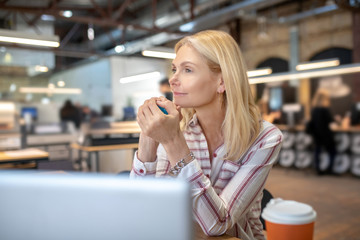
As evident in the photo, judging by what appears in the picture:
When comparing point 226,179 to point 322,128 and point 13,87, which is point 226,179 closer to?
point 322,128

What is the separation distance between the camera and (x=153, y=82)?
5.40m

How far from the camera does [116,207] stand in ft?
1.52

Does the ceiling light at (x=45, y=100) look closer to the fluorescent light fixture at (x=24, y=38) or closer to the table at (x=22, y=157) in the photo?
the table at (x=22, y=157)

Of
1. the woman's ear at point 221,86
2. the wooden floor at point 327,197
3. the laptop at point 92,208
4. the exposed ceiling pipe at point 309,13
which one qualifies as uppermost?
the exposed ceiling pipe at point 309,13

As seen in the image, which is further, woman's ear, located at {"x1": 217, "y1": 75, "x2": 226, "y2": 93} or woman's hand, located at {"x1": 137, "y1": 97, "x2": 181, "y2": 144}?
woman's ear, located at {"x1": 217, "y1": 75, "x2": 226, "y2": 93}

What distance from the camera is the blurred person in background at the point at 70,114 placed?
882 centimetres

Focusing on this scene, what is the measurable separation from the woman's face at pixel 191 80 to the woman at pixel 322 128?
719 centimetres

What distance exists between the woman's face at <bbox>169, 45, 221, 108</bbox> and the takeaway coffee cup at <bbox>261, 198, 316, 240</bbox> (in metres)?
1.04

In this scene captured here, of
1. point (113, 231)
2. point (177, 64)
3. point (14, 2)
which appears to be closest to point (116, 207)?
point (113, 231)

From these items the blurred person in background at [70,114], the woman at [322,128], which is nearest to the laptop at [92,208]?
the woman at [322,128]

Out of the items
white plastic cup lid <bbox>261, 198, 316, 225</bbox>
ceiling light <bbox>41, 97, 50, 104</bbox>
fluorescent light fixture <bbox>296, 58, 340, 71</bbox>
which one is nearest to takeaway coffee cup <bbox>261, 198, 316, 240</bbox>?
white plastic cup lid <bbox>261, 198, 316, 225</bbox>

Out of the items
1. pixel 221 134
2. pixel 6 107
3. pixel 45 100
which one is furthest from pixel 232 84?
pixel 45 100

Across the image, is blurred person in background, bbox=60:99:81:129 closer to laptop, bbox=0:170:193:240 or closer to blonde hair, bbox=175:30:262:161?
blonde hair, bbox=175:30:262:161

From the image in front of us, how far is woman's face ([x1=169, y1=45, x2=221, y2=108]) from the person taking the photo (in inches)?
52.5
